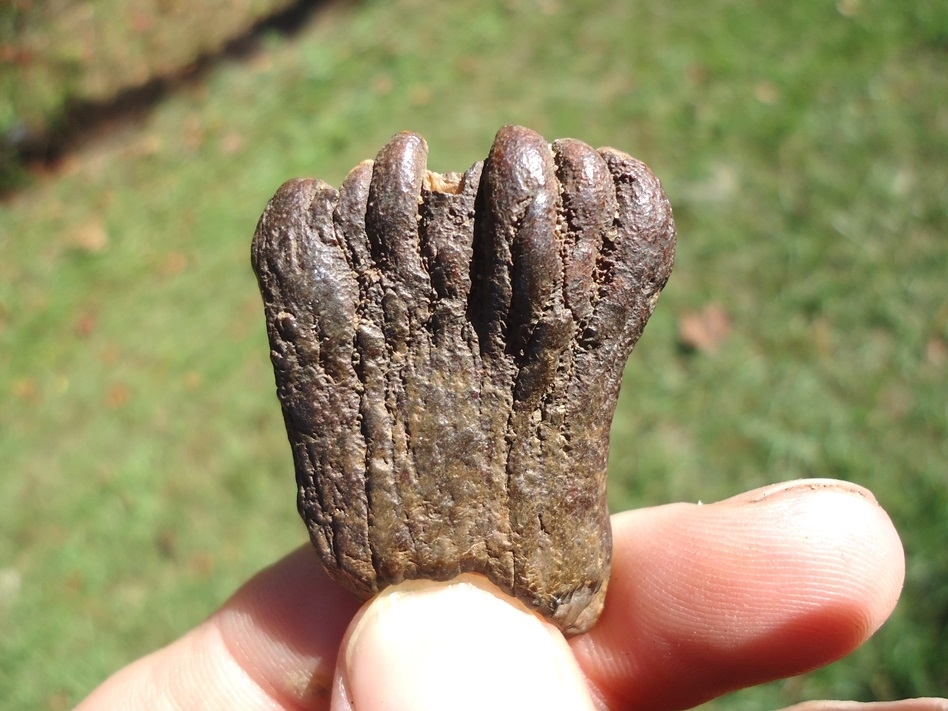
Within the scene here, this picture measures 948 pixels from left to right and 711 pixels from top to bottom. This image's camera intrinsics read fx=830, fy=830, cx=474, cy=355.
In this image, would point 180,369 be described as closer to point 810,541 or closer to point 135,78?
point 135,78

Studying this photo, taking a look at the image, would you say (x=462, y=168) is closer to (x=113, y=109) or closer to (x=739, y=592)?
(x=113, y=109)

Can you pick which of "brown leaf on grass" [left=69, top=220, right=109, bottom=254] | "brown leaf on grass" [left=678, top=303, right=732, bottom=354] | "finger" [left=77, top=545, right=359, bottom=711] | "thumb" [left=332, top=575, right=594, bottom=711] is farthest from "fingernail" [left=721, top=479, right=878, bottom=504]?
"brown leaf on grass" [left=69, top=220, right=109, bottom=254]

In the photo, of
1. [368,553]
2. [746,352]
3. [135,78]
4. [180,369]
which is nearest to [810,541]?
[368,553]

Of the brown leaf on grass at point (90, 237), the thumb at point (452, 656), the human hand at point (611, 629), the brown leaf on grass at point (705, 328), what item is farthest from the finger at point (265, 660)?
the brown leaf on grass at point (90, 237)

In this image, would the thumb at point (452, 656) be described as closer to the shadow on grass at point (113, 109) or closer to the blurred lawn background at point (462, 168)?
the blurred lawn background at point (462, 168)

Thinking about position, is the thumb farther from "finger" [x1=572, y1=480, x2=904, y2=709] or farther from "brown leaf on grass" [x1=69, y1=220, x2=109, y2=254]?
"brown leaf on grass" [x1=69, y1=220, x2=109, y2=254]

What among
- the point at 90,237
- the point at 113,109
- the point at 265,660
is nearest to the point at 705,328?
the point at 265,660
